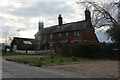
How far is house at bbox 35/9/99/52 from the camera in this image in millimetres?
60438

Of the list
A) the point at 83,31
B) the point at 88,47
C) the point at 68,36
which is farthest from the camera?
the point at 68,36

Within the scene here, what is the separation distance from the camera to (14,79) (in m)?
14.7

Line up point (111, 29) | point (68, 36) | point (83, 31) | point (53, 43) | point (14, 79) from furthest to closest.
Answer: point (53, 43) → point (68, 36) → point (83, 31) → point (111, 29) → point (14, 79)

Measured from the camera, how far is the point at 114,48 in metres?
41.9

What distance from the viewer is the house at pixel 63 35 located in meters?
60.4

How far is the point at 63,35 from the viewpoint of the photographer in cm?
6675

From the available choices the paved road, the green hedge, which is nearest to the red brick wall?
the green hedge

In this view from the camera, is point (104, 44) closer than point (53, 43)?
Yes

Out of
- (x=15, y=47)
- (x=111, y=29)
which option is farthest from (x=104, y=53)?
(x=15, y=47)

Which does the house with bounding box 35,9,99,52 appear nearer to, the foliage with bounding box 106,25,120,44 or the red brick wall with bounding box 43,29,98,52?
the red brick wall with bounding box 43,29,98,52

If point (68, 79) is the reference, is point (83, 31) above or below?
above

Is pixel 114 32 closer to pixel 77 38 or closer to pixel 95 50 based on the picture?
pixel 95 50

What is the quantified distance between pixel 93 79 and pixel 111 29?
24.2 meters

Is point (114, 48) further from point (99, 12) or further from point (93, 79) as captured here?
point (93, 79)
